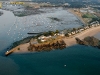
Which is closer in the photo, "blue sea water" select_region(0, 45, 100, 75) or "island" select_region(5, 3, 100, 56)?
"blue sea water" select_region(0, 45, 100, 75)

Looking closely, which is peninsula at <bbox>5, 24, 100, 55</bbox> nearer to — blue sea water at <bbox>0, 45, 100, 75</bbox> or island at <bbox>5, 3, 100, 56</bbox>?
island at <bbox>5, 3, 100, 56</bbox>

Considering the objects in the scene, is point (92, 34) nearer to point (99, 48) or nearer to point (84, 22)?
point (99, 48)

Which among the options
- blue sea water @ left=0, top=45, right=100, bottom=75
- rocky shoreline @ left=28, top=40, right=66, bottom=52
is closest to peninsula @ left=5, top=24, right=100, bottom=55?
rocky shoreline @ left=28, top=40, right=66, bottom=52

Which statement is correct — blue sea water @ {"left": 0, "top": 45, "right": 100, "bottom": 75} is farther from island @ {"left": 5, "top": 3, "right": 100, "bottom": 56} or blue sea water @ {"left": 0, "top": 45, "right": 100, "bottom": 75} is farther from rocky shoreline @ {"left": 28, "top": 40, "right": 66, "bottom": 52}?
island @ {"left": 5, "top": 3, "right": 100, "bottom": 56}

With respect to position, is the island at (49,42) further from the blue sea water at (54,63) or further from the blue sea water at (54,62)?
the blue sea water at (54,63)

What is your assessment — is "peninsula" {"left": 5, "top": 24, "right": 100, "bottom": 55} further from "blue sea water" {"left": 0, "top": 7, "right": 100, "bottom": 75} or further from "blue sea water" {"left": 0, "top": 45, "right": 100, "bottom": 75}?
"blue sea water" {"left": 0, "top": 45, "right": 100, "bottom": 75}

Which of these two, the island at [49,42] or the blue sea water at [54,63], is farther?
the island at [49,42]

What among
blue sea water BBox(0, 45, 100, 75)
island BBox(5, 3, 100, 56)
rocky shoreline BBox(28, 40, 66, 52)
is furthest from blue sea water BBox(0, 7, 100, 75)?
island BBox(5, 3, 100, 56)

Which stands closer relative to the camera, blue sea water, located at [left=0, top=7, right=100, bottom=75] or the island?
blue sea water, located at [left=0, top=7, right=100, bottom=75]

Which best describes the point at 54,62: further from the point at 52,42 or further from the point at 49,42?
the point at 52,42

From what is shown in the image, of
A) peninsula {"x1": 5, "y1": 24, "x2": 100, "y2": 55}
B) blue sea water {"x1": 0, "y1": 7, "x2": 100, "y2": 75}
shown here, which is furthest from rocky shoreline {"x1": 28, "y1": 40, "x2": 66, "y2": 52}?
blue sea water {"x1": 0, "y1": 7, "x2": 100, "y2": 75}

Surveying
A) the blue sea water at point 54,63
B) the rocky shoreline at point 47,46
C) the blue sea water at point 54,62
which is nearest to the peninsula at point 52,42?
the rocky shoreline at point 47,46
